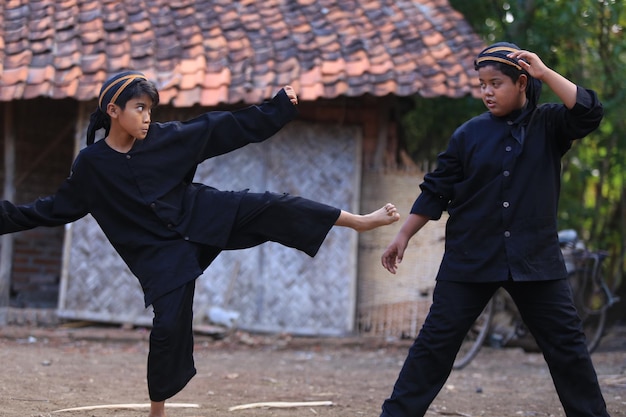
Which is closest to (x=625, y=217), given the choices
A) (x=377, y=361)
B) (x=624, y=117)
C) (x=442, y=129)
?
(x=624, y=117)

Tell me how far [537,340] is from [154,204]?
1.80 metres

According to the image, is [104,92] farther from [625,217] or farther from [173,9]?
[625,217]

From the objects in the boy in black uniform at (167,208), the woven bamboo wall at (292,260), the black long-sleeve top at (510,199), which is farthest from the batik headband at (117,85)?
the woven bamboo wall at (292,260)

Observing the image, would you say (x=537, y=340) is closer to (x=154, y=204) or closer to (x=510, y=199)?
(x=510, y=199)

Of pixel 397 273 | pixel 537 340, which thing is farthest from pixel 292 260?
pixel 537 340

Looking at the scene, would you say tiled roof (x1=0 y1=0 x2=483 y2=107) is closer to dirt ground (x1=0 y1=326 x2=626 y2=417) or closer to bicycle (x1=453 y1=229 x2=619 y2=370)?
bicycle (x1=453 y1=229 x2=619 y2=370)

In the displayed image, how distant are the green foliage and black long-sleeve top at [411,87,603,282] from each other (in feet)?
20.5

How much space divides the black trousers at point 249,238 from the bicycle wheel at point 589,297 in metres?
4.28

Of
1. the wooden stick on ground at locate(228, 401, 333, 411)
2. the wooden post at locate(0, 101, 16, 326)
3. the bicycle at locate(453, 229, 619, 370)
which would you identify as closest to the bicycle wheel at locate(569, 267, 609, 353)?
the bicycle at locate(453, 229, 619, 370)

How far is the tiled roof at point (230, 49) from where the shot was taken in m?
8.22

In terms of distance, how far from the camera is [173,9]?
916cm

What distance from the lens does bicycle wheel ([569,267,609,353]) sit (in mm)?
7863

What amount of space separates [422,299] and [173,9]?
3939 mm

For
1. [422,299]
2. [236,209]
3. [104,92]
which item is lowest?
[422,299]
